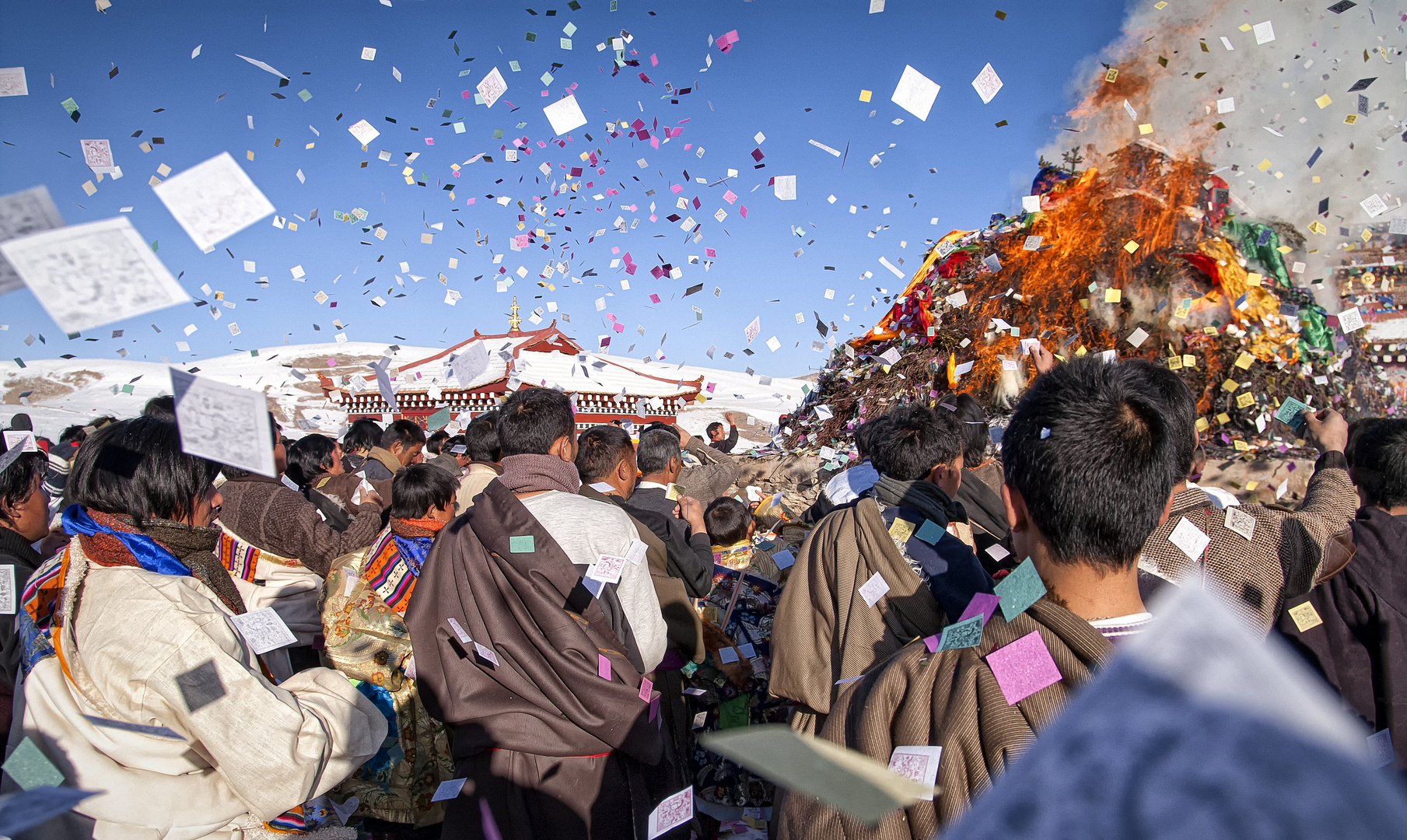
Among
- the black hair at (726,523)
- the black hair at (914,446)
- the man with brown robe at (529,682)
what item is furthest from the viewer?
the black hair at (726,523)

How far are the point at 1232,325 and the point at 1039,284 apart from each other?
251 cm

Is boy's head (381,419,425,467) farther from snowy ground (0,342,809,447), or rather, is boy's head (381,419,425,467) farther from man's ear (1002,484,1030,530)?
snowy ground (0,342,809,447)

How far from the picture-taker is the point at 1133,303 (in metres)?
10.5

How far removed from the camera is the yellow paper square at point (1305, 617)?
2.45 meters

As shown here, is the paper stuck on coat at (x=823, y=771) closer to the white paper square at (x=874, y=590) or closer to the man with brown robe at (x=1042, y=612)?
the man with brown robe at (x=1042, y=612)

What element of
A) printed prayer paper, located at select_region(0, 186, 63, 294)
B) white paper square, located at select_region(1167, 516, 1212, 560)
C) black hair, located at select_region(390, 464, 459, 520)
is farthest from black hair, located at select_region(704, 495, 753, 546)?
printed prayer paper, located at select_region(0, 186, 63, 294)

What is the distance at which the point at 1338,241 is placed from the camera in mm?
9984

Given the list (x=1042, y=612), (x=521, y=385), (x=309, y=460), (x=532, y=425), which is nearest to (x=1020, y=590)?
(x=1042, y=612)

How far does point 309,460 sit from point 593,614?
4.09 meters

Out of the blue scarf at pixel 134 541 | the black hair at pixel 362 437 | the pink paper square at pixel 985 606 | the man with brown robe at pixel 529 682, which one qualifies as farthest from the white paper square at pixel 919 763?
the black hair at pixel 362 437

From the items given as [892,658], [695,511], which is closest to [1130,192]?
[695,511]

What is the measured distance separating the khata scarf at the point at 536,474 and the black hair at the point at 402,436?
4144 mm

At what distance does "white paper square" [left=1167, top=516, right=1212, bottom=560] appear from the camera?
2.17 meters

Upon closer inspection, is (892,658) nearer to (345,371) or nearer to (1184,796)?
(1184,796)
